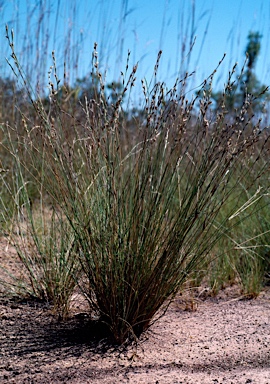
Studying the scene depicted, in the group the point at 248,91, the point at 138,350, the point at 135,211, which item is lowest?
the point at 138,350

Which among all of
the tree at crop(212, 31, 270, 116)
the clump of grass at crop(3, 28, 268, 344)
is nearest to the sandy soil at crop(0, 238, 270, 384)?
the clump of grass at crop(3, 28, 268, 344)

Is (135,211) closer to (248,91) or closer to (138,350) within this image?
(138,350)

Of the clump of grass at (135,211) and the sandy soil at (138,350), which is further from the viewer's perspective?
the clump of grass at (135,211)

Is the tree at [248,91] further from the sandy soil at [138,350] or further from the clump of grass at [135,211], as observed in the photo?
the sandy soil at [138,350]

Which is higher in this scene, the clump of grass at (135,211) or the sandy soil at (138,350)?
the clump of grass at (135,211)

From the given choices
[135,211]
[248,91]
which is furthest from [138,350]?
[248,91]

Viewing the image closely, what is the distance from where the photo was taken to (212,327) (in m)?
2.72

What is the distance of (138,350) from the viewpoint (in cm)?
236

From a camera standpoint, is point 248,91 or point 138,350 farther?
point 248,91

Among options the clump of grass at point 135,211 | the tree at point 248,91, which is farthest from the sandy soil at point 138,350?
the tree at point 248,91

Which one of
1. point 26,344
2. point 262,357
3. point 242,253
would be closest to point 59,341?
point 26,344

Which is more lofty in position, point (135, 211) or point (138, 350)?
point (135, 211)

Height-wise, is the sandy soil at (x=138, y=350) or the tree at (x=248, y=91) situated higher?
the tree at (x=248, y=91)

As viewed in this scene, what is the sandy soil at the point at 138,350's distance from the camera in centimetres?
217
